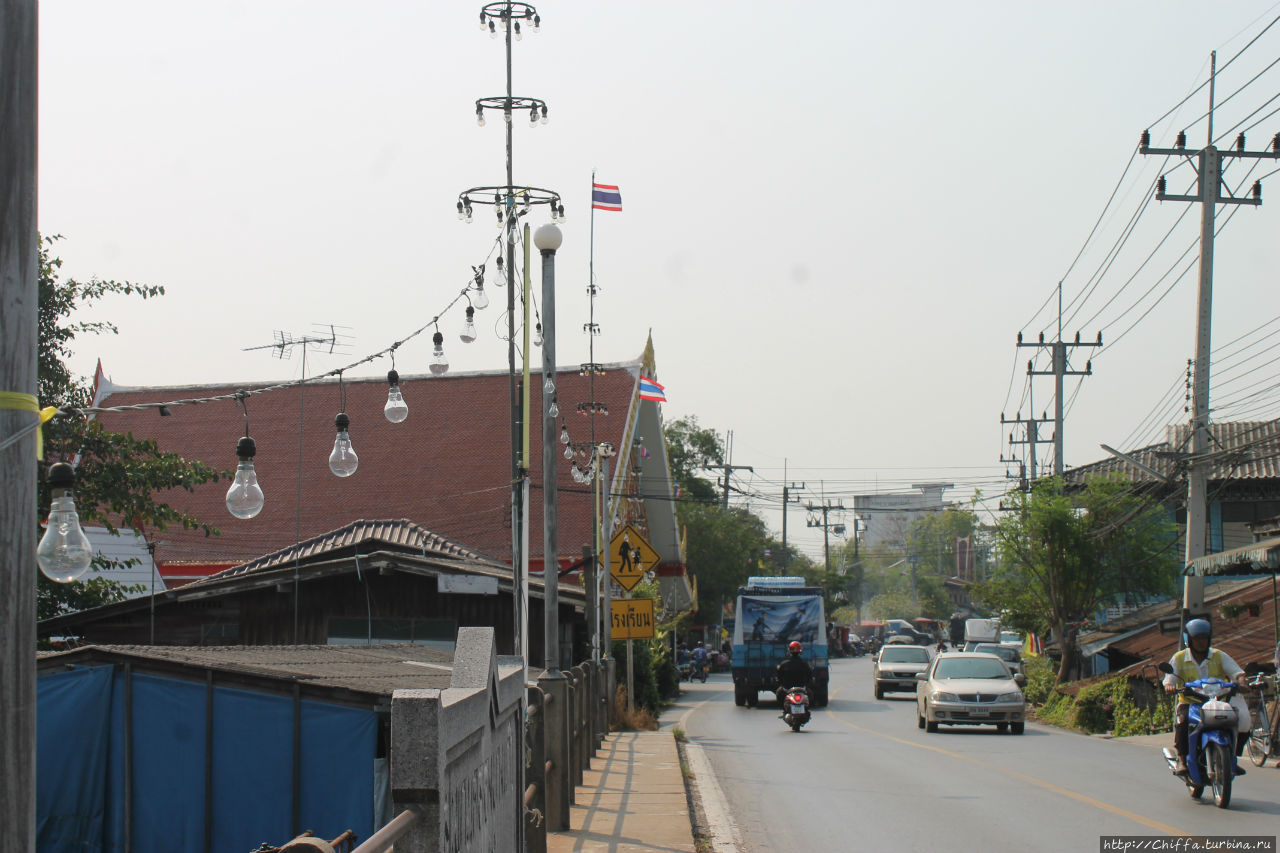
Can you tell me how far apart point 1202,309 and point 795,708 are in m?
10.3

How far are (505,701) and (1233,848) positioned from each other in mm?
6318

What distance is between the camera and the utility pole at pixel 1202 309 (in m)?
22.9

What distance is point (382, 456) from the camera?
42594 millimetres

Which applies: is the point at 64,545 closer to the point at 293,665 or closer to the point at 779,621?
the point at 293,665

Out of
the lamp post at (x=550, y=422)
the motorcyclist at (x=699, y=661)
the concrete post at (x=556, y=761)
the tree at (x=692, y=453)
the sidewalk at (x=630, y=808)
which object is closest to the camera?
the sidewalk at (x=630, y=808)

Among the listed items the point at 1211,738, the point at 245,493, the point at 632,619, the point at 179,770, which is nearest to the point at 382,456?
the point at 632,619

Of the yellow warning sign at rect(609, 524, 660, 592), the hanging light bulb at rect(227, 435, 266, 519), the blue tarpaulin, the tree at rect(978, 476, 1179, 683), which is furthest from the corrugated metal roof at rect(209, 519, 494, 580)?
the hanging light bulb at rect(227, 435, 266, 519)

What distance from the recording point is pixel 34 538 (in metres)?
3.69

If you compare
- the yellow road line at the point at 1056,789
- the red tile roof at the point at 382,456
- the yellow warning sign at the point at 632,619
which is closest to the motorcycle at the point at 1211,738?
the yellow road line at the point at 1056,789

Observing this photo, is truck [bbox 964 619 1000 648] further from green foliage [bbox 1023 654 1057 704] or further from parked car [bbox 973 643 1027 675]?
green foliage [bbox 1023 654 1057 704]

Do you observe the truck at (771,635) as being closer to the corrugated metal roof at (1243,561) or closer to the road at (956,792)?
the road at (956,792)

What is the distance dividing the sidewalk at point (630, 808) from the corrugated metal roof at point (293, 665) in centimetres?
191

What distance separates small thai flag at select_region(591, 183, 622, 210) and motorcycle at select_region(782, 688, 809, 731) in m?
9.71

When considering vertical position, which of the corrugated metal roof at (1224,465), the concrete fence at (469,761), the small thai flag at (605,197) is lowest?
the concrete fence at (469,761)
